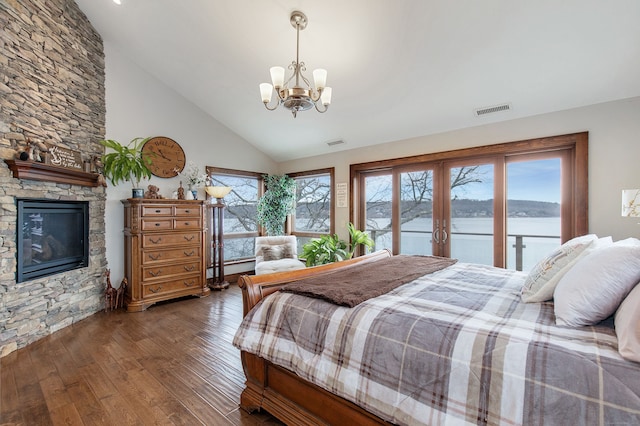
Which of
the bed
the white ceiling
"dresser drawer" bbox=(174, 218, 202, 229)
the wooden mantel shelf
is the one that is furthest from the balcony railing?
the wooden mantel shelf

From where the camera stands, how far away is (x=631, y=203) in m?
2.39

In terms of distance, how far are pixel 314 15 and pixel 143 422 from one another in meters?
3.58

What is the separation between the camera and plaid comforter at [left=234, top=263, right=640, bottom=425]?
3.07 feet

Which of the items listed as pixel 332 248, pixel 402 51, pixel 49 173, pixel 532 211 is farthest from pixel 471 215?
pixel 49 173

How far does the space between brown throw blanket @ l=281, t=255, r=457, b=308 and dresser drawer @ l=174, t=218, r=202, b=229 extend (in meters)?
2.86

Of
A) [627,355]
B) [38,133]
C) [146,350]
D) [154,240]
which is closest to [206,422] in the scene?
[146,350]

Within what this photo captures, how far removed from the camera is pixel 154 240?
13.0 ft

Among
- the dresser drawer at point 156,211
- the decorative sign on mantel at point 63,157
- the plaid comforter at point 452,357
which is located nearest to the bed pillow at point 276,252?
the dresser drawer at point 156,211

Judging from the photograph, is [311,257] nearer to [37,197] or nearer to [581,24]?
[37,197]

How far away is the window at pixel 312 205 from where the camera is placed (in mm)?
5664

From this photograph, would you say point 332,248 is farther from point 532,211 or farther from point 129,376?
point 129,376

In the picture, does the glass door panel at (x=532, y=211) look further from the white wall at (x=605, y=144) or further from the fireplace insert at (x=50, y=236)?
the fireplace insert at (x=50, y=236)

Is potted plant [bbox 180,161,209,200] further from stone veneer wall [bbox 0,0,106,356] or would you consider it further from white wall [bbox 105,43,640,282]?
stone veneer wall [bbox 0,0,106,356]

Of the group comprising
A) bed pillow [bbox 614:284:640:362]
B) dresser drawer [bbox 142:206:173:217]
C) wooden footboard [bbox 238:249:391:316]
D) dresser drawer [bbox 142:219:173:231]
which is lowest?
wooden footboard [bbox 238:249:391:316]
